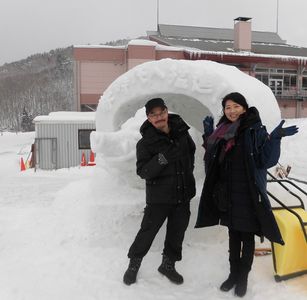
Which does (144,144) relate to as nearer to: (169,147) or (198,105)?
(169,147)

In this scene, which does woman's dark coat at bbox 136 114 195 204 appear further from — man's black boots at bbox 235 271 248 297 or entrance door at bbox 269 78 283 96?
entrance door at bbox 269 78 283 96

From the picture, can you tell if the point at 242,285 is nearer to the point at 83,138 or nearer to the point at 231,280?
the point at 231,280

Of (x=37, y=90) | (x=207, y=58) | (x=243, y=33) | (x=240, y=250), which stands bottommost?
(x=240, y=250)

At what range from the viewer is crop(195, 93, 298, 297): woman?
2730 mm

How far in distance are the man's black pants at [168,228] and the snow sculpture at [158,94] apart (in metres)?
0.94

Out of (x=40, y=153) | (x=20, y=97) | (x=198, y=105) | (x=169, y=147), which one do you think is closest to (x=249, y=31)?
(x=40, y=153)

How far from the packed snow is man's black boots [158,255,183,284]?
50mm

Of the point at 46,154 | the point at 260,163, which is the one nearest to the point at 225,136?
the point at 260,163

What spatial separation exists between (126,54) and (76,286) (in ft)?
62.8

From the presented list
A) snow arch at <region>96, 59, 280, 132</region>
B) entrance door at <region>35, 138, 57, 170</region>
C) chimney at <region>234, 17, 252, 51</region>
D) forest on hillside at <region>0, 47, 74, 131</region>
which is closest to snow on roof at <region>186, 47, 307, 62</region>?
chimney at <region>234, 17, 252, 51</region>

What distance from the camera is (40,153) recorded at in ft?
46.8

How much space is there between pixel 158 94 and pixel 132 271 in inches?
82.1

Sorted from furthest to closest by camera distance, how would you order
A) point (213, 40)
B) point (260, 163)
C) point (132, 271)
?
point (213, 40) < point (132, 271) < point (260, 163)

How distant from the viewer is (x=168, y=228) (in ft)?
10.7
